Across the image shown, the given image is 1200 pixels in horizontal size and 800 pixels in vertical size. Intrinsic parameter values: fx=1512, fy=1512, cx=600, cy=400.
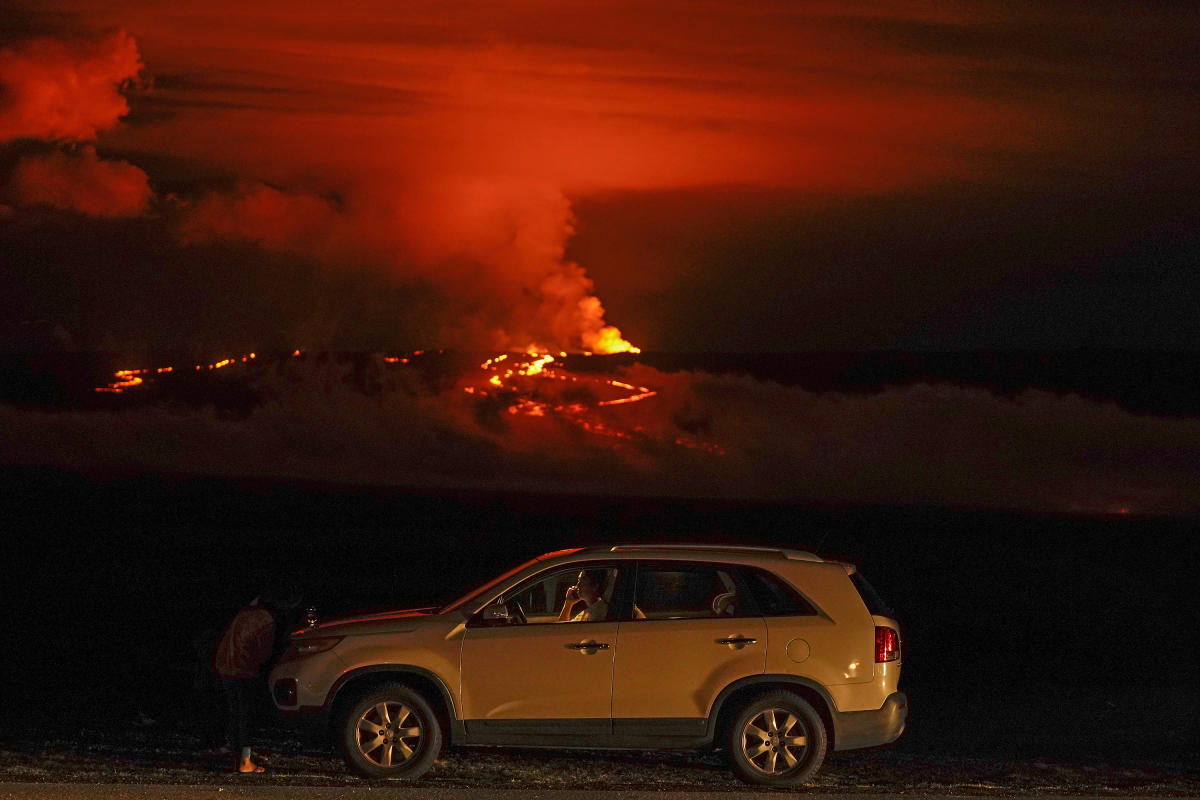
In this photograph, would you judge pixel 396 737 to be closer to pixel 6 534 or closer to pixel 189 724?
pixel 189 724

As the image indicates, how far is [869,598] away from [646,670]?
1508 millimetres

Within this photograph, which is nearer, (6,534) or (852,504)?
(6,534)

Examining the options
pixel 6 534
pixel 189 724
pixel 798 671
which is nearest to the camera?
pixel 798 671

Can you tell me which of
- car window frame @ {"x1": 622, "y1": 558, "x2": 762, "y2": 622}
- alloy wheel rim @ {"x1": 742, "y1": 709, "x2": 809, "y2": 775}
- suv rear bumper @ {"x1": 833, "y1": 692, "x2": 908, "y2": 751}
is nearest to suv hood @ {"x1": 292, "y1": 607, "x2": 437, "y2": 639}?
car window frame @ {"x1": 622, "y1": 558, "x2": 762, "y2": 622}

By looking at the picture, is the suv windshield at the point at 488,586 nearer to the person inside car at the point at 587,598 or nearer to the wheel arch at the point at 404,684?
the person inside car at the point at 587,598

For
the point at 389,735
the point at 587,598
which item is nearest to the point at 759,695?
the point at 587,598

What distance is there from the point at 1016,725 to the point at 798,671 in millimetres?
8896

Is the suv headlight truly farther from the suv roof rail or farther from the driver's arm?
the suv roof rail

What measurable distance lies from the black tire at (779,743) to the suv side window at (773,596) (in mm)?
512

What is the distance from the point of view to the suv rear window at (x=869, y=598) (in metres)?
9.60

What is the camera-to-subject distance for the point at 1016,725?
681 inches

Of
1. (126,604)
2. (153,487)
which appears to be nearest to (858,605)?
(126,604)

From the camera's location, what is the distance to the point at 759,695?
9461 mm

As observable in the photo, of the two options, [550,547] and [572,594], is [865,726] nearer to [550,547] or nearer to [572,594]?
[572,594]
